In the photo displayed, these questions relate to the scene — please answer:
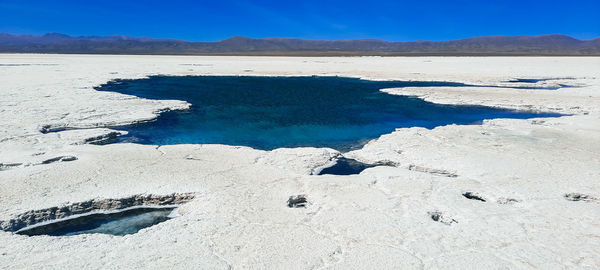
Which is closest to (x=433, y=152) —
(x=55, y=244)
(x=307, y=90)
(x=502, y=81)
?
(x=55, y=244)

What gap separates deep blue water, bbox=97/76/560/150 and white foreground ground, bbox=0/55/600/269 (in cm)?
141

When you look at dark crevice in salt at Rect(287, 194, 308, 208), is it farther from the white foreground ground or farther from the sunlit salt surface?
the sunlit salt surface

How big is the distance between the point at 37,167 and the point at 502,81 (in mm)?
20507

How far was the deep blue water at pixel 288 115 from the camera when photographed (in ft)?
28.4

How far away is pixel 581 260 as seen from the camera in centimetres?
333

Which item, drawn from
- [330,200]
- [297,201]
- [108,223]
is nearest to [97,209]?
[108,223]

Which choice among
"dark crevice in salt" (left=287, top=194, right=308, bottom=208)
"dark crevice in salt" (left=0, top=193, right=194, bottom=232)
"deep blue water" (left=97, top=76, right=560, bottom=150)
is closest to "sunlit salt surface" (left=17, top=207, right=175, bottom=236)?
"dark crevice in salt" (left=0, top=193, right=194, bottom=232)

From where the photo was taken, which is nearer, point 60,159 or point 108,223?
point 108,223

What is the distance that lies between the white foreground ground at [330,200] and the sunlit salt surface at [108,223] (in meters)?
0.25

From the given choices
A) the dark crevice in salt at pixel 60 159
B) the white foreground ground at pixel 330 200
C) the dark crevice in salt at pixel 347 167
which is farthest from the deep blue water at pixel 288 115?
the dark crevice in salt at pixel 60 159

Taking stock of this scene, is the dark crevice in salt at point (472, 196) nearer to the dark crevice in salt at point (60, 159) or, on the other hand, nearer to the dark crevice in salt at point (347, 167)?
the dark crevice in salt at point (347, 167)

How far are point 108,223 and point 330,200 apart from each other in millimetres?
2476

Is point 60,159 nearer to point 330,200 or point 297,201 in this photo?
point 297,201

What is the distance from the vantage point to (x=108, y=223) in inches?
170
